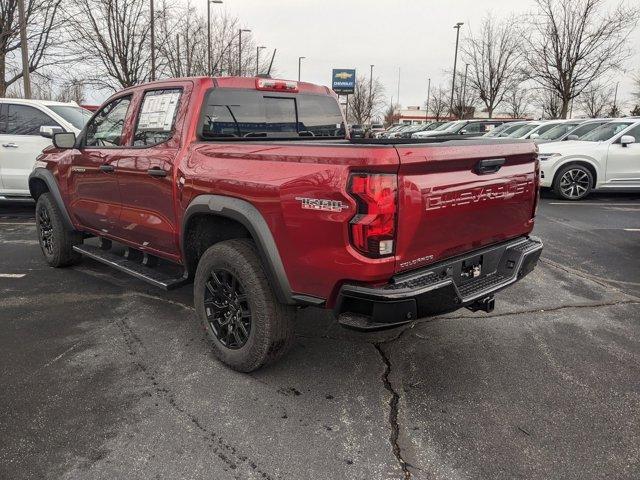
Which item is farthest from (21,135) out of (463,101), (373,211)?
(463,101)

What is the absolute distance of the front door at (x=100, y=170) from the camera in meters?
4.32

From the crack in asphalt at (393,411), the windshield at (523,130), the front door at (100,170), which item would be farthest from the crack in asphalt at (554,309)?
the windshield at (523,130)

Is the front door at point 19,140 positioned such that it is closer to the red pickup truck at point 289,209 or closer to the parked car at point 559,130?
the red pickup truck at point 289,209

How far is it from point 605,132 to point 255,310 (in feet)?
34.2

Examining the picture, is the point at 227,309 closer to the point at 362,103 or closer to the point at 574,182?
the point at 574,182

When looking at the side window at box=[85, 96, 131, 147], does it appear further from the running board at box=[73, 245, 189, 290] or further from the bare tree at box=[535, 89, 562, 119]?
the bare tree at box=[535, 89, 562, 119]

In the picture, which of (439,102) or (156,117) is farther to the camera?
(439,102)

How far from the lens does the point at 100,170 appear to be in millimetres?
4453

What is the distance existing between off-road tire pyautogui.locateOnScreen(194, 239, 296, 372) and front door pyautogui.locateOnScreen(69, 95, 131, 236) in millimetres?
1651

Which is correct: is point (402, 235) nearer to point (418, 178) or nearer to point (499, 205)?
point (418, 178)

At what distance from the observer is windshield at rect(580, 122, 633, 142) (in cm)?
1047

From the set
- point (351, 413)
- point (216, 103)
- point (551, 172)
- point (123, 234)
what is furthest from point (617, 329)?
point (551, 172)

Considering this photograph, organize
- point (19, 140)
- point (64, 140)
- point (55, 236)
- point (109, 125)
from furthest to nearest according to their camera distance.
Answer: point (19, 140) < point (55, 236) < point (64, 140) < point (109, 125)

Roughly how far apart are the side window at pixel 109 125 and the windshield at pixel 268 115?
1110mm
